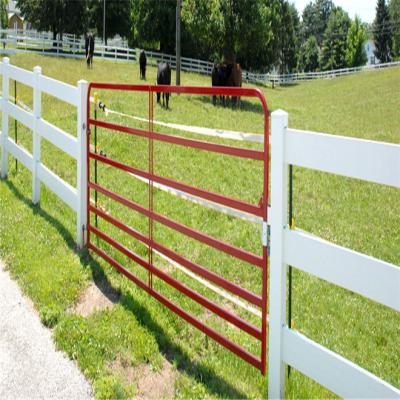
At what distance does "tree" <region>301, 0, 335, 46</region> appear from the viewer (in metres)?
131

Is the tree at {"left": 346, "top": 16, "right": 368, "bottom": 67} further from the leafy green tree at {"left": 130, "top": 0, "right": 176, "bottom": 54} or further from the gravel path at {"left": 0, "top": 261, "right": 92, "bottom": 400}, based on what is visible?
the gravel path at {"left": 0, "top": 261, "right": 92, "bottom": 400}

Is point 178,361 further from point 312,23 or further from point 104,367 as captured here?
point 312,23

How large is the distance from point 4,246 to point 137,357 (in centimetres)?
275

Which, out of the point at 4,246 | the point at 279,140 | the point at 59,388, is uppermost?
the point at 279,140

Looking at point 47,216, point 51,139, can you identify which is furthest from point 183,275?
point 51,139

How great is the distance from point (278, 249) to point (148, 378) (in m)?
1.25

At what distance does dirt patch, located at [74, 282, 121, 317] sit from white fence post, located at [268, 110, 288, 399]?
1.80 meters

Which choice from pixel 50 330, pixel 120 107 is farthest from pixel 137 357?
pixel 120 107

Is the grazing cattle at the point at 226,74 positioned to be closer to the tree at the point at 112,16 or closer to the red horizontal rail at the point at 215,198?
the red horizontal rail at the point at 215,198

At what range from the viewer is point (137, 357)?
4051mm

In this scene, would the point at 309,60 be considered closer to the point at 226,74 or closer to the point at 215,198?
the point at 226,74

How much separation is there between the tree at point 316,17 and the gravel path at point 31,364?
436 feet

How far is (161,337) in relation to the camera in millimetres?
4301

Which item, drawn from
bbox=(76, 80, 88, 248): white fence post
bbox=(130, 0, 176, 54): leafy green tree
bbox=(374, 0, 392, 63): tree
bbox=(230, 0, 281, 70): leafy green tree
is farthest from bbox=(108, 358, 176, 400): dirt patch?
bbox=(374, 0, 392, 63): tree
